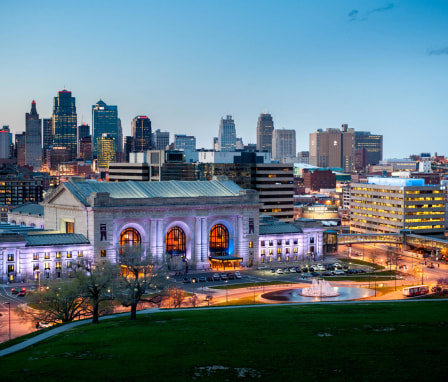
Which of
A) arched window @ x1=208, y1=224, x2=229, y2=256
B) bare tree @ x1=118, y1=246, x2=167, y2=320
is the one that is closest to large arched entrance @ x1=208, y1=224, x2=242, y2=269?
arched window @ x1=208, y1=224, x2=229, y2=256

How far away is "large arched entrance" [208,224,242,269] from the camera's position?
153m

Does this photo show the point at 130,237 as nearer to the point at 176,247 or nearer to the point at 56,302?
the point at 176,247

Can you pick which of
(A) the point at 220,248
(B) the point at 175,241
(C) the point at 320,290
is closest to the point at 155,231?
(B) the point at 175,241

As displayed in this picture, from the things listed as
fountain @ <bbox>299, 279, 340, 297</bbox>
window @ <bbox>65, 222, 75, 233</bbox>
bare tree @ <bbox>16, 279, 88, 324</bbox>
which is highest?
window @ <bbox>65, 222, 75, 233</bbox>

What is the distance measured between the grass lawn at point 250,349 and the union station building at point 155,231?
5974 cm

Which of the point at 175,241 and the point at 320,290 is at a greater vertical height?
the point at 175,241

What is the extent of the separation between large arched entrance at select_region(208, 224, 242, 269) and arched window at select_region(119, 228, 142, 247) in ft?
59.8

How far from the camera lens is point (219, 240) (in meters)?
157

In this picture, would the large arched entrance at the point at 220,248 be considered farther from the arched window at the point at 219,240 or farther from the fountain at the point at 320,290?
the fountain at the point at 320,290

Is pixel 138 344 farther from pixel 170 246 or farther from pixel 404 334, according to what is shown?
pixel 170 246

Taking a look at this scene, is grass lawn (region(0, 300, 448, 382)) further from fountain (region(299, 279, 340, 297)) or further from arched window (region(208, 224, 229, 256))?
arched window (region(208, 224, 229, 256))

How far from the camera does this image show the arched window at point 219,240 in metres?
156

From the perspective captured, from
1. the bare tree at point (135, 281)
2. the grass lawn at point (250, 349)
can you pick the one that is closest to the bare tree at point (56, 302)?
the bare tree at point (135, 281)

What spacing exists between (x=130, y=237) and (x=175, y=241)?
37.2ft
